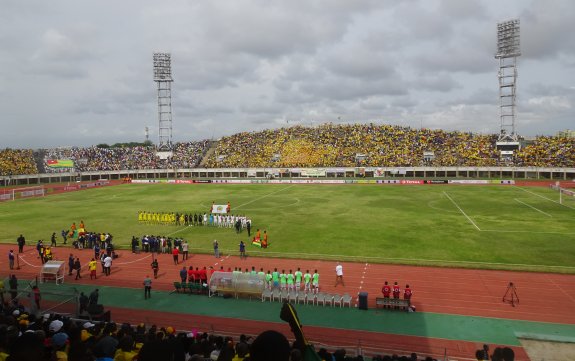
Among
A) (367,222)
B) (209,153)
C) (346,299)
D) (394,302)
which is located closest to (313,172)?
(209,153)

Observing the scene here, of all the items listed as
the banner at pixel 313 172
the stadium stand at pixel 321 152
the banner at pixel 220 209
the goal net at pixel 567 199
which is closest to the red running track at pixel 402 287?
the banner at pixel 220 209

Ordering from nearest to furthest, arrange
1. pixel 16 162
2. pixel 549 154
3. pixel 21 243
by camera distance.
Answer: pixel 21 243 → pixel 549 154 → pixel 16 162

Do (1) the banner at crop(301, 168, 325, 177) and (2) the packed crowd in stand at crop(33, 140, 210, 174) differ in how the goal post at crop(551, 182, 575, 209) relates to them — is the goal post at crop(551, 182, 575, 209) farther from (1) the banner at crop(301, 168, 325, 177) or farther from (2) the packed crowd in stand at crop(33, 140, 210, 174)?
(2) the packed crowd in stand at crop(33, 140, 210, 174)

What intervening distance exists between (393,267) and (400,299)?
6086 millimetres

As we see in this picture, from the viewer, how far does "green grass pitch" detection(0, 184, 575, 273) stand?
1033 inches

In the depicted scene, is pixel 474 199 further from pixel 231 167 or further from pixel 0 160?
pixel 0 160

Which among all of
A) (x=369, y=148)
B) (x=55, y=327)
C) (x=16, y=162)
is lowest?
(x=55, y=327)

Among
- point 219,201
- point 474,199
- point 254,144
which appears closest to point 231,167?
point 254,144

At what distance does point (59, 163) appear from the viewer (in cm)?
8581

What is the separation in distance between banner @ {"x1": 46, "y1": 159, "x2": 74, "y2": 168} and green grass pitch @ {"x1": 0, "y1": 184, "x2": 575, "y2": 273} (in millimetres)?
28953

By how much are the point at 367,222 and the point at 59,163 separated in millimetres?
74648

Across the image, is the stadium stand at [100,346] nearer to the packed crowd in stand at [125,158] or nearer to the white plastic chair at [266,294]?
the white plastic chair at [266,294]

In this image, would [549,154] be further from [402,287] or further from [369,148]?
[402,287]

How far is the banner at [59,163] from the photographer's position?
85.3 m
